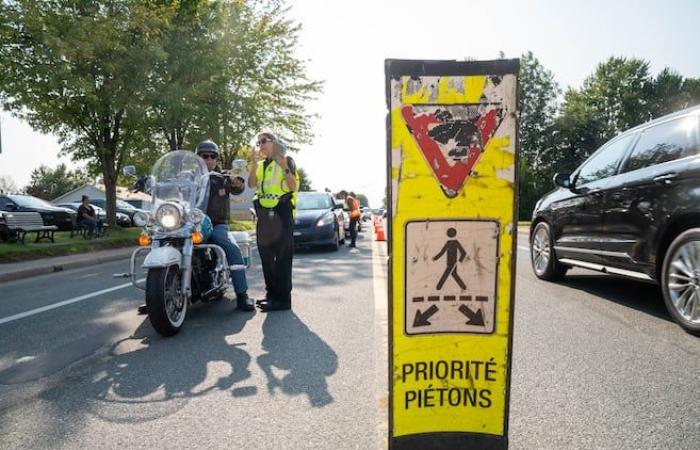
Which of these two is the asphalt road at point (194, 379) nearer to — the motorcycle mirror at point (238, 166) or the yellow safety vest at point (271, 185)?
the yellow safety vest at point (271, 185)

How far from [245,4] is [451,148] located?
24.7 meters

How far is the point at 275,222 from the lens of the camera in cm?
556

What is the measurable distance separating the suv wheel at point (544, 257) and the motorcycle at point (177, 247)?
13.0 ft

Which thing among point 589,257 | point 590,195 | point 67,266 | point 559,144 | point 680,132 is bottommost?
point 67,266

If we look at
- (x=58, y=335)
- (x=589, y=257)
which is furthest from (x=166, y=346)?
(x=589, y=257)

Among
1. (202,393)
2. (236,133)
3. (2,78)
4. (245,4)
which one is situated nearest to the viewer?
(202,393)

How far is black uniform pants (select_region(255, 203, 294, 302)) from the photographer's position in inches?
219

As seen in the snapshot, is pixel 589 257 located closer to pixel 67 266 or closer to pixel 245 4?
pixel 67 266

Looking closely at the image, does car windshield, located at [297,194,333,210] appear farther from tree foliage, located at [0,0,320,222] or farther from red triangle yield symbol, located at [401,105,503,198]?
red triangle yield symbol, located at [401,105,503,198]

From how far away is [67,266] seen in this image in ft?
34.8

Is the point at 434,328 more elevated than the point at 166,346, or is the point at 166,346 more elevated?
the point at 434,328

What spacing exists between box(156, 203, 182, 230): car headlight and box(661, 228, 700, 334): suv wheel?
13.9 ft

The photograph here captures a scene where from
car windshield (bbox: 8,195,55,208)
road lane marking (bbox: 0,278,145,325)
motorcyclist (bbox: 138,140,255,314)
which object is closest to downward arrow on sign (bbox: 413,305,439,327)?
motorcyclist (bbox: 138,140,255,314)

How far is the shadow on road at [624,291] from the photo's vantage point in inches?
204
